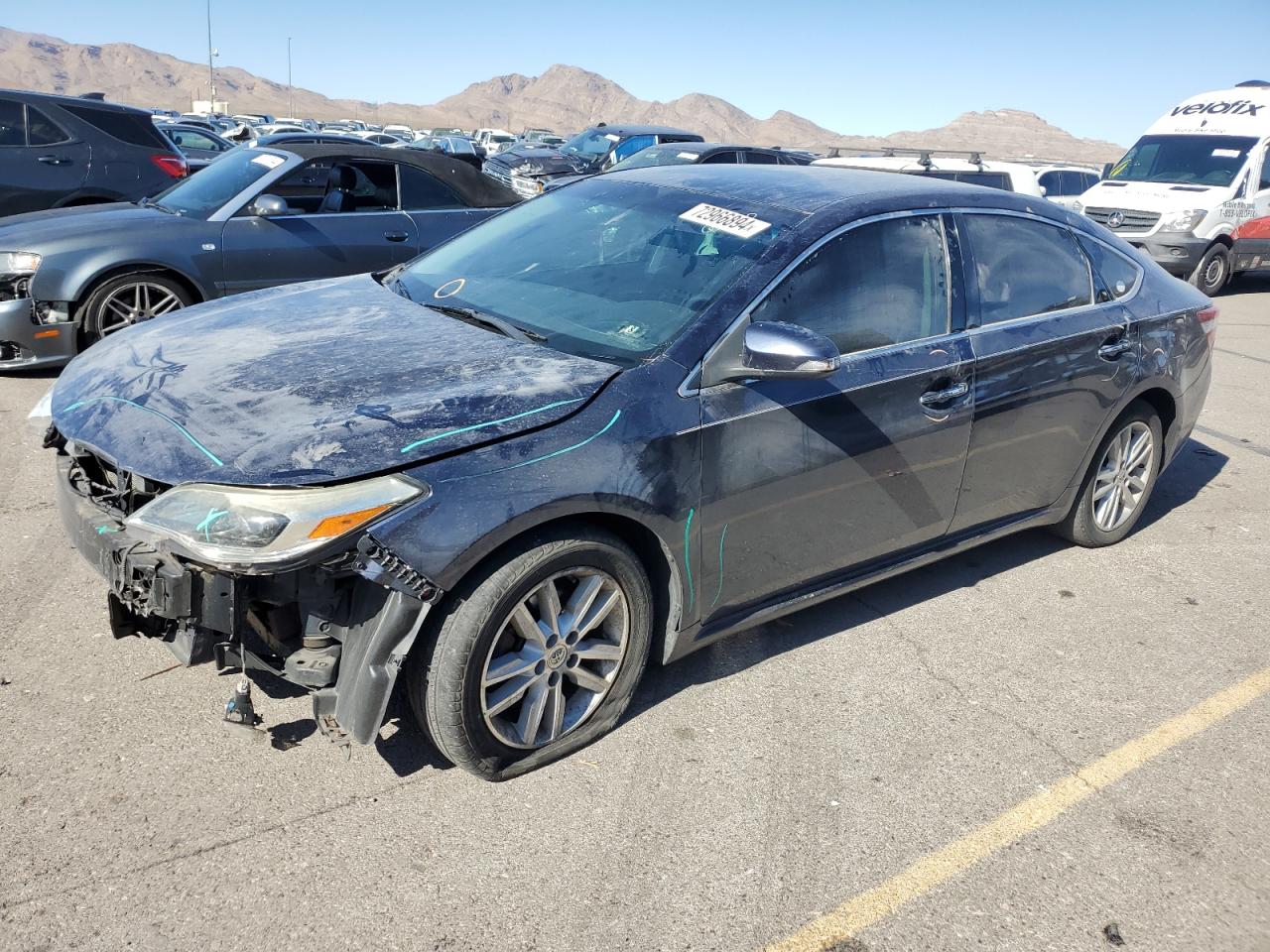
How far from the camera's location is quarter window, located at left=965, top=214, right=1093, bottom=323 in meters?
4.04

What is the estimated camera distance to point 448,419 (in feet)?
9.20

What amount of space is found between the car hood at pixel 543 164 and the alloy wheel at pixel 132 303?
11.0m

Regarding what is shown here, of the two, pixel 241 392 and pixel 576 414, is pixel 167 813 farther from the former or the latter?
pixel 576 414

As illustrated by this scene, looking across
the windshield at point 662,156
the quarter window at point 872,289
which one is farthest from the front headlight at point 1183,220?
the quarter window at point 872,289

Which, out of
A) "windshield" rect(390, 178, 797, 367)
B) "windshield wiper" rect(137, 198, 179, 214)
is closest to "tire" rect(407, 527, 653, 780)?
"windshield" rect(390, 178, 797, 367)

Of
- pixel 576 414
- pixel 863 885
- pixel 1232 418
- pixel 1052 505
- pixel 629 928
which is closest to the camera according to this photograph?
pixel 629 928

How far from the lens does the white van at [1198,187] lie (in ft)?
42.9

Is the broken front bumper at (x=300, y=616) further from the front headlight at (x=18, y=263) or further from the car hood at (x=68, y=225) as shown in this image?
the car hood at (x=68, y=225)

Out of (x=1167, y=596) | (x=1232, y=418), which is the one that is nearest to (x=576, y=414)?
(x=1167, y=596)

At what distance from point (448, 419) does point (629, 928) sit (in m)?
1.39

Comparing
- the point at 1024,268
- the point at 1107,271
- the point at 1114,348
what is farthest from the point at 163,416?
the point at 1107,271

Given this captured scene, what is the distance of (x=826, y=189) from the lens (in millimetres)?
3867

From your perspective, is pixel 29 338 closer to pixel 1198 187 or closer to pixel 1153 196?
pixel 1153 196

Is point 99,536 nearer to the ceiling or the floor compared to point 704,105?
nearer to the floor
